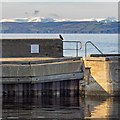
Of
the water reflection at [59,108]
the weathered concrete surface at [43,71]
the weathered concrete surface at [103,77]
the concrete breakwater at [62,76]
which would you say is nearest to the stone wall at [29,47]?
the concrete breakwater at [62,76]

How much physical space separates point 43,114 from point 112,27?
16309cm

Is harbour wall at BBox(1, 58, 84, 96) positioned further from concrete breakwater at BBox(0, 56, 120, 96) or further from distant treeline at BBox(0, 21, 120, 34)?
distant treeline at BBox(0, 21, 120, 34)

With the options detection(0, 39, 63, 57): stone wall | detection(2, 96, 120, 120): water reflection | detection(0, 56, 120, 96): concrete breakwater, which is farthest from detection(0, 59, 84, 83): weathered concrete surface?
detection(0, 39, 63, 57): stone wall

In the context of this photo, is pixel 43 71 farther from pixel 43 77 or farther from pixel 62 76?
pixel 62 76

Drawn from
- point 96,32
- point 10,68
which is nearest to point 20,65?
point 10,68

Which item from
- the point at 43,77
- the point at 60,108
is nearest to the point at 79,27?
the point at 43,77

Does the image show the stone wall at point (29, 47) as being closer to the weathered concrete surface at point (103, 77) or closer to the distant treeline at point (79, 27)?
the weathered concrete surface at point (103, 77)

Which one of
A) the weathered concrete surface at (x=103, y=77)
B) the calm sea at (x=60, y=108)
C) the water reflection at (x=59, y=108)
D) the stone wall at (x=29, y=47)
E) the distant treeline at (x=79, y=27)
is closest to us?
the calm sea at (x=60, y=108)

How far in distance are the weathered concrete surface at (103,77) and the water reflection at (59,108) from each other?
2.19 feet

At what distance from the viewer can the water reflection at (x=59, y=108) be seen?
21672 millimetres

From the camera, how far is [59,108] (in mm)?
23891

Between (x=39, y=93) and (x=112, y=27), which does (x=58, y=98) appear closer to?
(x=39, y=93)

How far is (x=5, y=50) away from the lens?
3044 centimetres

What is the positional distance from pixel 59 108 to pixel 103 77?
13.7 feet
